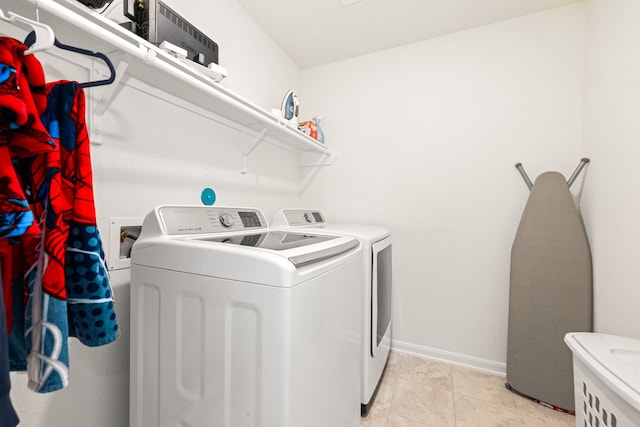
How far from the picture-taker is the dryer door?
157 centimetres

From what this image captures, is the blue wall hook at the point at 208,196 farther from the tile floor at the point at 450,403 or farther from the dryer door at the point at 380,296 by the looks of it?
the tile floor at the point at 450,403

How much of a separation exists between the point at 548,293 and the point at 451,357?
85 centimetres

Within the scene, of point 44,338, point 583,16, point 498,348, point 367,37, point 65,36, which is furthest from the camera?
point 367,37

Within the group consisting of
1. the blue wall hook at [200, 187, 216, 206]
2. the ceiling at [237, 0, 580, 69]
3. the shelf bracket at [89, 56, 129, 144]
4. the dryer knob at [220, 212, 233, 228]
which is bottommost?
the dryer knob at [220, 212, 233, 228]

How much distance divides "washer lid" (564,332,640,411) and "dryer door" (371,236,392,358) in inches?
34.4

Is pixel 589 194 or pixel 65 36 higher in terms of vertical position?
pixel 65 36

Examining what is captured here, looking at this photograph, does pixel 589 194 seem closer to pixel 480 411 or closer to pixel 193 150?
pixel 480 411

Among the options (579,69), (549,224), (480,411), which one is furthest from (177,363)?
(579,69)

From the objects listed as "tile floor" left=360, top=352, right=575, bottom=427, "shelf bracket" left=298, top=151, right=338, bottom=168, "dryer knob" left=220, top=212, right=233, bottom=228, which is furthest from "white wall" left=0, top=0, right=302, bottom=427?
"tile floor" left=360, top=352, right=575, bottom=427

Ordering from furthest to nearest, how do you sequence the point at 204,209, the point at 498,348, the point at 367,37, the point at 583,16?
the point at 367,37
the point at 498,348
the point at 583,16
the point at 204,209

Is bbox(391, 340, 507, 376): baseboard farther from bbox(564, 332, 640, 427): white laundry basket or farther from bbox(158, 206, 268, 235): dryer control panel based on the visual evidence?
bbox(158, 206, 268, 235): dryer control panel

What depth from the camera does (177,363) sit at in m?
0.91

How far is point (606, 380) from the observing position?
34.7 inches

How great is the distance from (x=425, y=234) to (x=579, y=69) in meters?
1.46
